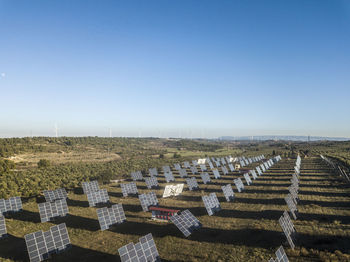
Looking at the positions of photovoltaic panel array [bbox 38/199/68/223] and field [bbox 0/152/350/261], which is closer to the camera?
field [bbox 0/152/350/261]

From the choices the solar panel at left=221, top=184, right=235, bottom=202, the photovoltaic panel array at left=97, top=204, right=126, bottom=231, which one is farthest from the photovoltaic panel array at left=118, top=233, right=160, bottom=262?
the solar panel at left=221, top=184, right=235, bottom=202

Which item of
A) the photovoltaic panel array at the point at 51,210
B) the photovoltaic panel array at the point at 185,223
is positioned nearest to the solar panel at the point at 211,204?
the photovoltaic panel array at the point at 185,223

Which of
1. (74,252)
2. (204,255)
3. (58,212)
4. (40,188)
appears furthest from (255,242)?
(40,188)

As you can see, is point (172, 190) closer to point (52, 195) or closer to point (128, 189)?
point (128, 189)

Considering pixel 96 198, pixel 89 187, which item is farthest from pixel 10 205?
pixel 89 187

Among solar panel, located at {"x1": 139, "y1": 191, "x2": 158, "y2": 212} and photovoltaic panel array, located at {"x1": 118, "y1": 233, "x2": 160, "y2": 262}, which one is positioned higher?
photovoltaic panel array, located at {"x1": 118, "y1": 233, "x2": 160, "y2": 262}

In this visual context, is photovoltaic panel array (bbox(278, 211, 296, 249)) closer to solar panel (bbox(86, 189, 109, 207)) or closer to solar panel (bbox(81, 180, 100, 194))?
solar panel (bbox(86, 189, 109, 207))

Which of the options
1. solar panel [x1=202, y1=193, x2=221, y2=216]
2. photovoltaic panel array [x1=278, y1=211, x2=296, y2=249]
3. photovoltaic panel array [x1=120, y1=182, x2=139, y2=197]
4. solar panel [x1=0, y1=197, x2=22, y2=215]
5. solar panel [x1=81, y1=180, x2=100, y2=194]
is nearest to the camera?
photovoltaic panel array [x1=278, y1=211, x2=296, y2=249]

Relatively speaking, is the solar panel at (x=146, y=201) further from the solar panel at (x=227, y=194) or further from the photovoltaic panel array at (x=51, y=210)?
the solar panel at (x=227, y=194)
